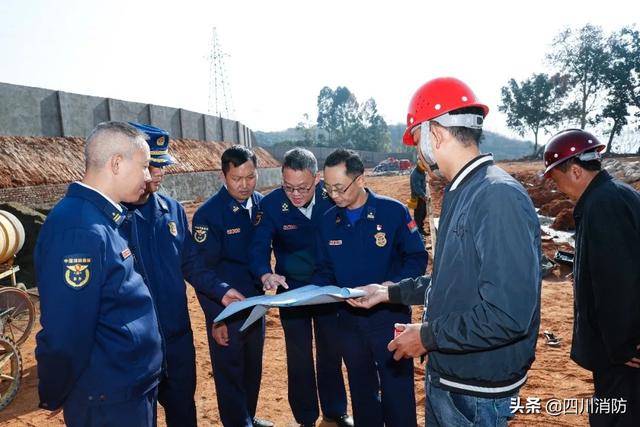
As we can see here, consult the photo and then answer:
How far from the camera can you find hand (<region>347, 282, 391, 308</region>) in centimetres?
283

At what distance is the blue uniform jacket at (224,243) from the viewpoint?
3.74 metres

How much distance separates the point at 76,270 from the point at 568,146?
9.70 ft

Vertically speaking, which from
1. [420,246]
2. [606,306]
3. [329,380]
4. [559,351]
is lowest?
[559,351]

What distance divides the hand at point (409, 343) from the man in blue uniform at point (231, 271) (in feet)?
5.76

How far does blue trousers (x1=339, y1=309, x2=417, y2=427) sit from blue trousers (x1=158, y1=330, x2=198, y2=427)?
1194 mm

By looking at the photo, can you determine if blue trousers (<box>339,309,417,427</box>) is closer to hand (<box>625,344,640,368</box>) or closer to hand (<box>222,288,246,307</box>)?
hand (<box>222,288,246,307</box>)

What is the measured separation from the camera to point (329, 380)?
421cm

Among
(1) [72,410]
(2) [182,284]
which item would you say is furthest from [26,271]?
(1) [72,410]

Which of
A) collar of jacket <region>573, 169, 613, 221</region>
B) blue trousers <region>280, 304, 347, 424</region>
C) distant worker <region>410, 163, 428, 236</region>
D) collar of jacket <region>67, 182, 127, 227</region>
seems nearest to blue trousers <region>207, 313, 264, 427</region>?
blue trousers <region>280, 304, 347, 424</region>

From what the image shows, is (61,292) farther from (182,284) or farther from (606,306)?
(606,306)

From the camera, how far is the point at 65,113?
56.0 ft

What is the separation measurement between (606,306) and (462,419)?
1135 millimetres

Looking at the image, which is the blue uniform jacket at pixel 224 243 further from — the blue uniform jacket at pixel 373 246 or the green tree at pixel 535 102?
the green tree at pixel 535 102

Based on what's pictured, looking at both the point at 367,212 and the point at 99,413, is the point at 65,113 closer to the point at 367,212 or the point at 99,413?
the point at 367,212
